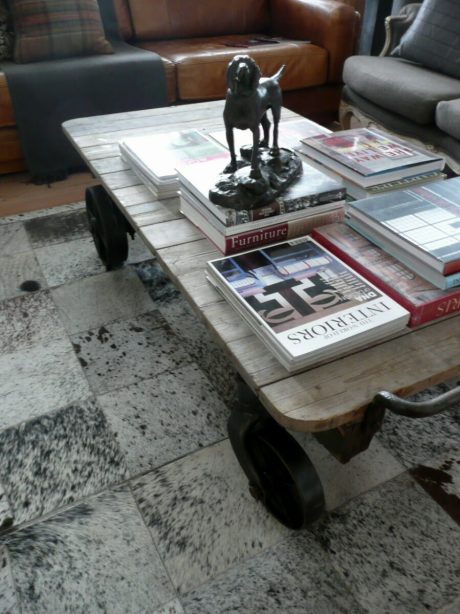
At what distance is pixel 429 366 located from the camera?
0.72 meters

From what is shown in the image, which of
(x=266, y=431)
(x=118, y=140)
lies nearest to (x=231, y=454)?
(x=266, y=431)

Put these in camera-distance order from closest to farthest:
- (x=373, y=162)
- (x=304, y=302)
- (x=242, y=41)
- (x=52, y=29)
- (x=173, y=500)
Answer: (x=304, y=302) < (x=173, y=500) < (x=373, y=162) < (x=52, y=29) < (x=242, y=41)

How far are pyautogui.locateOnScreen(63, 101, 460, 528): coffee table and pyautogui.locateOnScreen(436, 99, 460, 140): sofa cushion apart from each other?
1.23 metres

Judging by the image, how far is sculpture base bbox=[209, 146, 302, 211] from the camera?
3.05 feet

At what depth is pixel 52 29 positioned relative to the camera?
6.98 feet

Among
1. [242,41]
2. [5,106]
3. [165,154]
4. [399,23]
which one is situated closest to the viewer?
[165,154]

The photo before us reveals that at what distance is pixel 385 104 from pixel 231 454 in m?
1.72

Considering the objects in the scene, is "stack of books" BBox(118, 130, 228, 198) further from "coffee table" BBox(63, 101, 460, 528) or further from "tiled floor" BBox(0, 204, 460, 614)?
"tiled floor" BBox(0, 204, 460, 614)

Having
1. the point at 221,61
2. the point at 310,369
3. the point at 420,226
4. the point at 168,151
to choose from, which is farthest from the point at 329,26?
the point at 310,369

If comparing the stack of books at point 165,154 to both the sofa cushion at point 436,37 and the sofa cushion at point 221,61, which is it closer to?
the sofa cushion at point 221,61

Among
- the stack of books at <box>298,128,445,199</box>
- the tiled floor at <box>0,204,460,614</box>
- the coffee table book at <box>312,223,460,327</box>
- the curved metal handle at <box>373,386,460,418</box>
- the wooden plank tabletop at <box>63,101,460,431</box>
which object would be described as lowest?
the tiled floor at <box>0,204,460,614</box>

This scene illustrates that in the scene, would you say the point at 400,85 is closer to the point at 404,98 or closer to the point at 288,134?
the point at 404,98

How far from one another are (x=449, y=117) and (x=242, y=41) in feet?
4.09

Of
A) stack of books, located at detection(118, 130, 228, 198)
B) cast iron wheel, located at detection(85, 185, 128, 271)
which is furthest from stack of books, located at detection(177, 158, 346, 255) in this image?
cast iron wheel, located at detection(85, 185, 128, 271)
